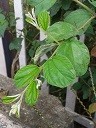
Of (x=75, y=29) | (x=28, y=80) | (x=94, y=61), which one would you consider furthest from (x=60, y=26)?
(x=94, y=61)

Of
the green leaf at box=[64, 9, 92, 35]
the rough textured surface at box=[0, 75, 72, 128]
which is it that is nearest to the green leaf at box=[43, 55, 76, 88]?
the green leaf at box=[64, 9, 92, 35]

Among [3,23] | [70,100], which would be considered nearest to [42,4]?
[3,23]

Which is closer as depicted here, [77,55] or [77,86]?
[77,55]

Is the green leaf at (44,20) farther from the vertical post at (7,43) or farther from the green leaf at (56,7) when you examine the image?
the vertical post at (7,43)

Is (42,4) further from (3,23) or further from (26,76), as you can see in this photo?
(3,23)

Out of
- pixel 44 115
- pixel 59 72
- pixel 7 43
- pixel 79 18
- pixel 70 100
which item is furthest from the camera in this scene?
pixel 7 43

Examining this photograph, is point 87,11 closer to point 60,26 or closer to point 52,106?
point 60,26
